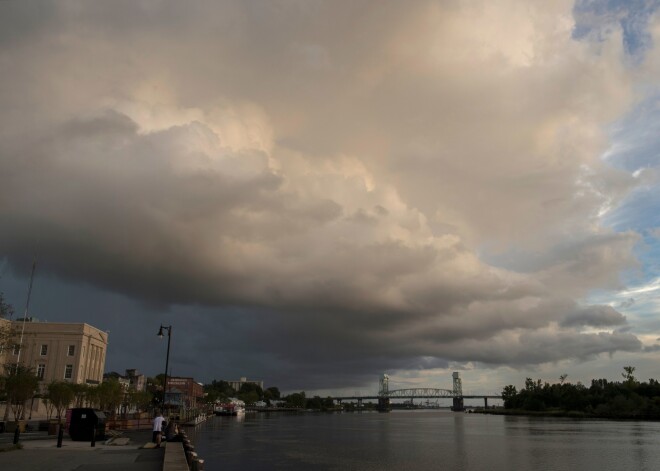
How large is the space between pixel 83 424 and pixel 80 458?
14.3m

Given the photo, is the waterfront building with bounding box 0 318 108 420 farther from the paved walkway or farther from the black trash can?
the paved walkway

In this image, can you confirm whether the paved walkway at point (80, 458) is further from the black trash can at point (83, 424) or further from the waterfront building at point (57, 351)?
the waterfront building at point (57, 351)

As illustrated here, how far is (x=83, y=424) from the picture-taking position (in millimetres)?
44969

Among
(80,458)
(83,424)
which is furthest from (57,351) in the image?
(80,458)

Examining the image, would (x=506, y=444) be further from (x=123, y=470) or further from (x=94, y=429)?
(x=123, y=470)

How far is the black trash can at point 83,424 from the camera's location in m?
44.7

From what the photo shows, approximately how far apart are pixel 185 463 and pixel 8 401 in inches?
1970

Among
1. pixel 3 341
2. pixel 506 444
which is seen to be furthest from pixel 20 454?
pixel 506 444

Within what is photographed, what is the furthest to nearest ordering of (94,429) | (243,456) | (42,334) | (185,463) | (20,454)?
(42,334), (243,456), (94,429), (20,454), (185,463)

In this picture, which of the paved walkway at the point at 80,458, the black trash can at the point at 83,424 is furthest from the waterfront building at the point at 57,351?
the paved walkway at the point at 80,458

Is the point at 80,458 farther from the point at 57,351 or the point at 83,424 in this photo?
the point at 57,351

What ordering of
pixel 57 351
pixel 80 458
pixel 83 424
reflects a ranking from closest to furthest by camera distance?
1. pixel 80 458
2. pixel 83 424
3. pixel 57 351

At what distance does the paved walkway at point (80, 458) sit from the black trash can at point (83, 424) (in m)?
3.04

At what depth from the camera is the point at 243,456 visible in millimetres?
58156
